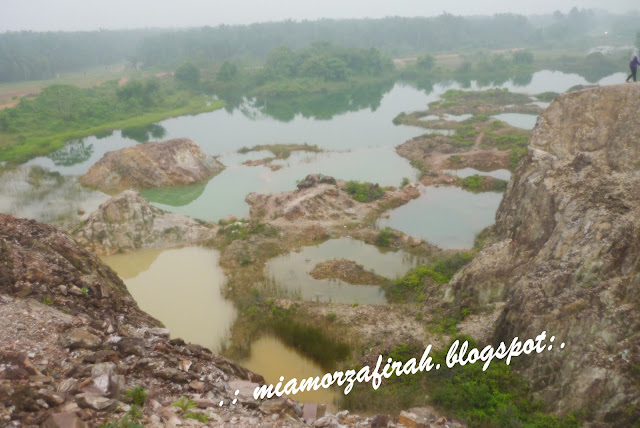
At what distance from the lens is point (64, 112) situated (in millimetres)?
49500

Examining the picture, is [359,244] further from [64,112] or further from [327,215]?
[64,112]

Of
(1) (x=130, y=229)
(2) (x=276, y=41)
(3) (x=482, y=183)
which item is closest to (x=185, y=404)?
(1) (x=130, y=229)

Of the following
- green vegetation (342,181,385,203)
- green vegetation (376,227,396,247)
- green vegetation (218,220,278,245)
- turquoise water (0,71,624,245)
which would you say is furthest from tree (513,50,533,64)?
green vegetation (218,220,278,245)

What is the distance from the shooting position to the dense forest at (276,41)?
320 feet

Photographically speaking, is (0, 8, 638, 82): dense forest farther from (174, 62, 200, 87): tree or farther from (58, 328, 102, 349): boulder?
(58, 328, 102, 349): boulder

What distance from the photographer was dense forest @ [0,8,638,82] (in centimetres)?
9756

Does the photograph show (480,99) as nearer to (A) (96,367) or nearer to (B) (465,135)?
(B) (465,135)

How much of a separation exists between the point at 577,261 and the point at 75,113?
54721 mm

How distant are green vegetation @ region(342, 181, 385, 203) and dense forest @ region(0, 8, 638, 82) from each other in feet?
231

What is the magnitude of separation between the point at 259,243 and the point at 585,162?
1395 centimetres

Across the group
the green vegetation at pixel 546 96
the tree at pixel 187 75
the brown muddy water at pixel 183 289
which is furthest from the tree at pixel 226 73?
the brown muddy water at pixel 183 289

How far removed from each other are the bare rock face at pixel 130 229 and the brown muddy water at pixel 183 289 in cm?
66

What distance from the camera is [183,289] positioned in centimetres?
1781

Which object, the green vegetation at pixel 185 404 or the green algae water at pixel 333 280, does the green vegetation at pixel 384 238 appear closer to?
the green algae water at pixel 333 280
